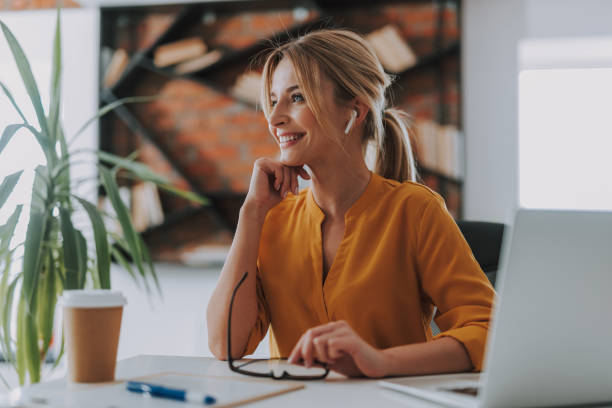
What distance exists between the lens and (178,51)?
3.72 m

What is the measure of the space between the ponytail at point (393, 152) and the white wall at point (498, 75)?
203 centimetres

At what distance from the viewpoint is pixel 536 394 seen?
687 mm

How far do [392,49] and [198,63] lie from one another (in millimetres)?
1170

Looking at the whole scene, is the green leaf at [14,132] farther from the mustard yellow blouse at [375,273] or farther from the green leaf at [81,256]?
the mustard yellow blouse at [375,273]

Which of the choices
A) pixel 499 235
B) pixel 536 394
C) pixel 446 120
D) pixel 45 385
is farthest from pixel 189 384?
pixel 446 120

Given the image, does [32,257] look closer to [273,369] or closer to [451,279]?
[273,369]

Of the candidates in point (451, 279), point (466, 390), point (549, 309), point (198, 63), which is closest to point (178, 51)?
point (198, 63)

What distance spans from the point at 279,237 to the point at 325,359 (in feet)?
1.80

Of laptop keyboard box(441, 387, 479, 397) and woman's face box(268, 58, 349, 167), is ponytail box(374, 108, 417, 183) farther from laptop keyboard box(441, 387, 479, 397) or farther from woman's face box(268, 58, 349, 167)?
laptop keyboard box(441, 387, 479, 397)

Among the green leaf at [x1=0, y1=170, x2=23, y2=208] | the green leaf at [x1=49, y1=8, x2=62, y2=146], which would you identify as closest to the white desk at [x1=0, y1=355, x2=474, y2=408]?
the green leaf at [x1=0, y1=170, x2=23, y2=208]

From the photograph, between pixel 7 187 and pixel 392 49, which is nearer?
pixel 7 187

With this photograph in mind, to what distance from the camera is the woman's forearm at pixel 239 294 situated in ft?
4.06

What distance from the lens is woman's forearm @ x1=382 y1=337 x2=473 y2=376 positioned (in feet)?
3.15

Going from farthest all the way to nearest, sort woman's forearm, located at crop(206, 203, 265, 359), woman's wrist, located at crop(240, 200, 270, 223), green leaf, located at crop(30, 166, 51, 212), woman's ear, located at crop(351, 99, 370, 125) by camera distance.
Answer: green leaf, located at crop(30, 166, 51, 212), woman's ear, located at crop(351, 99, 370, 125), woman's wrist, located at crop(240, 200, 270, 223), woman's forearm, located at crop(206, 203, 265, 359)
